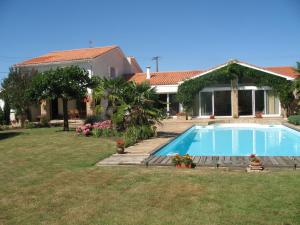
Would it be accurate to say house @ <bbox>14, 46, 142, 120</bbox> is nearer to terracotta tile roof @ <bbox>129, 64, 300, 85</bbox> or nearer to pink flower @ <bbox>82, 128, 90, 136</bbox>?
terracotta tile roof @ <bbox>129, 64, 300, 85</bbox>

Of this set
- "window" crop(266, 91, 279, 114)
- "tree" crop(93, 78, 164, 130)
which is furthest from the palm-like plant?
"window" crop(266, 91, 279, 114)

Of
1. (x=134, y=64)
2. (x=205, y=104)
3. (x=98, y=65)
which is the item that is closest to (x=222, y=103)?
(x=205, y=104)

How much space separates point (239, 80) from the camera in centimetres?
3095

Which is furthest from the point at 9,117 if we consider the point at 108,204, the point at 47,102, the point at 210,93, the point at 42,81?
the point at 108,204

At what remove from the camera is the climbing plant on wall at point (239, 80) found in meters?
29.6

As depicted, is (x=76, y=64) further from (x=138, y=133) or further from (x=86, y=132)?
(x=138, y=133)

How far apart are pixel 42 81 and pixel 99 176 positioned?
48.8 feet

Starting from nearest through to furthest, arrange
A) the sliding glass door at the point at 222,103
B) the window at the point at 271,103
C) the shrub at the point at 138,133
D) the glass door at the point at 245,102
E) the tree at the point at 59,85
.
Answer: the shrub at the point at 138,133, the tree at the point at 59,85, the window at the point at 271,103, the glass door at the point at 245,102, the sliding glass door at the point at 222,103

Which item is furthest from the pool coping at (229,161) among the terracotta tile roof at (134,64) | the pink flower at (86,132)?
the terracotta tile roof at (134,64)

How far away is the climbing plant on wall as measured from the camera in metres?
29.6

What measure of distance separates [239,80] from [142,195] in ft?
84.0

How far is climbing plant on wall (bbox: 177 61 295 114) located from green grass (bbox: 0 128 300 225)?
2200 cm

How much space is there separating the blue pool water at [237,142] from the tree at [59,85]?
818 centimetres

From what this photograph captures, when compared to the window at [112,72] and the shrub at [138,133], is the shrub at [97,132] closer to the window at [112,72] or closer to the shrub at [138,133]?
the shrub at [138,133]
